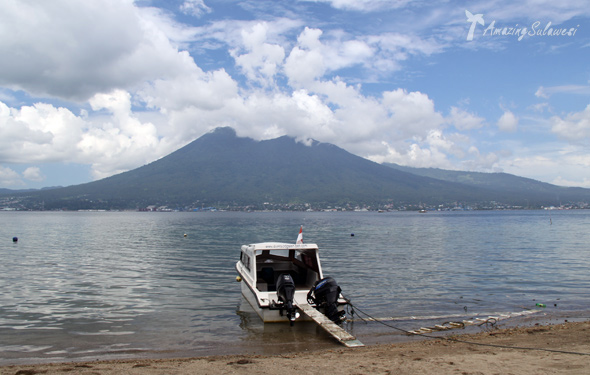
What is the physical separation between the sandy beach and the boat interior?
21.5 feet

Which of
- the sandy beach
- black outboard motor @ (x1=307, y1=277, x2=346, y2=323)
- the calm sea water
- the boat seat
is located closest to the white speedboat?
black outboard motor @ (x1=307, y1=277, x2=346, y2=323)

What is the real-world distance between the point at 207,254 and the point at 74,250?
13.9m

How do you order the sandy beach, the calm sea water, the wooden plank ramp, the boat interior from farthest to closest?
the boat interior < the calm sea water < the wooden plank ramp < the sandy beach

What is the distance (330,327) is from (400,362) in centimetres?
343

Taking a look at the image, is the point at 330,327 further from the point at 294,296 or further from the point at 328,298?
the point at 294,296

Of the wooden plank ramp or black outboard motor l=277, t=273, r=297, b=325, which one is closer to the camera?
the wooden plank ramp

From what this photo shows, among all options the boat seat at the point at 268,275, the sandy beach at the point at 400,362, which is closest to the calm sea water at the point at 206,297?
the boat seat at the point at 268,275

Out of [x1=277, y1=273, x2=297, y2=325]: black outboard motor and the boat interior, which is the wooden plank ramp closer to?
[x1=277, y1=273, x2=297, y2=325]: black outboard motor

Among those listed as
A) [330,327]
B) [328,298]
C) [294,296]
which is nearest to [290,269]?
[294,296]

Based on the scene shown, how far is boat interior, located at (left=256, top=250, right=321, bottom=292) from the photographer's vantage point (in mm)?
18141

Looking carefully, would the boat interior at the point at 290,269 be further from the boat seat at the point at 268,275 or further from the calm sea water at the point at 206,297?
the calm sea water at the point at 206,297

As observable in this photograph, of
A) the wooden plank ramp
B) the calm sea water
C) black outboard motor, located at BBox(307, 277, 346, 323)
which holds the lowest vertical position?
the calm sea water

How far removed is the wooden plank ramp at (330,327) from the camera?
39.2ft

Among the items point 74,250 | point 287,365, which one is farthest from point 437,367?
point 74,250
